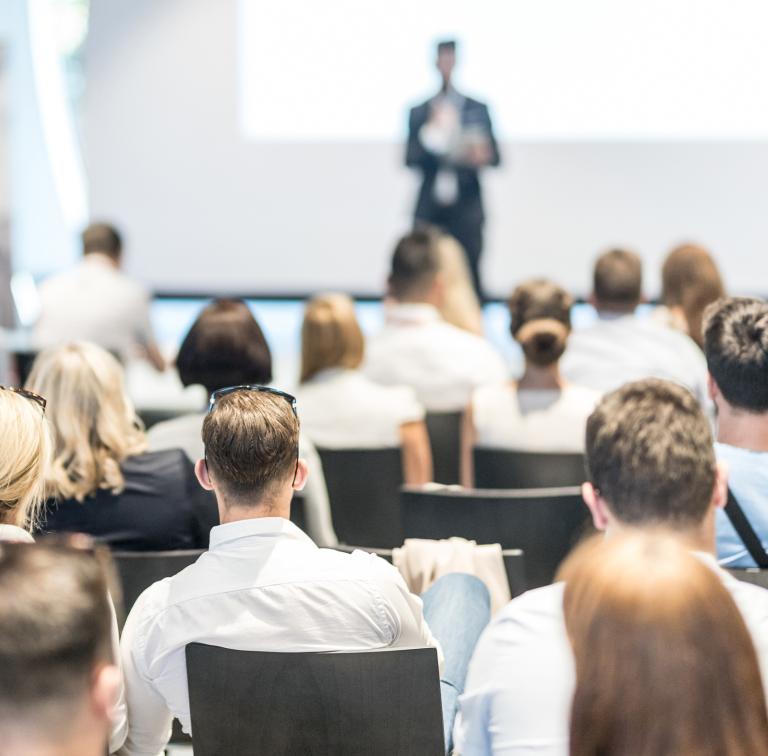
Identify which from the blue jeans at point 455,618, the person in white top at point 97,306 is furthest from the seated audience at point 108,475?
the person in white top at point 97,306

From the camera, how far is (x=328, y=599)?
1.85 meters

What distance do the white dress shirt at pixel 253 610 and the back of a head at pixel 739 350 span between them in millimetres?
1009

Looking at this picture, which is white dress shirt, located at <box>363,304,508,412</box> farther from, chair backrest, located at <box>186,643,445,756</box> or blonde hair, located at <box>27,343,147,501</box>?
chair backrest, located at <box>186,643,445,756</box>

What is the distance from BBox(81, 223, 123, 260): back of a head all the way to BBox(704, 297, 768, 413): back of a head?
3.62m

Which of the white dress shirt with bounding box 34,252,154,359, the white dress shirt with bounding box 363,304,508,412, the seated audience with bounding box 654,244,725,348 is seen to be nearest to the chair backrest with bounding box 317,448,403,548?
the white dress shirt with bounding box 363,304,508,412

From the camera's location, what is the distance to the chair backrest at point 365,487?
11.1ft

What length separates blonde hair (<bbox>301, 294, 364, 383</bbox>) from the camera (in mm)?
3594

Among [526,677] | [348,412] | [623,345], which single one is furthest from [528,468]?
[526,677]

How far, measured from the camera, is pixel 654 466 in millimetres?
1743

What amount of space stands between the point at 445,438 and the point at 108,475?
1.60 m

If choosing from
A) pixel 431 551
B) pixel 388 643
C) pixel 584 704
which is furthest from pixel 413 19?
pixel 584 704

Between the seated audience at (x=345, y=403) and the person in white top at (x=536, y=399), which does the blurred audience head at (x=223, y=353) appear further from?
the person in white top at (x=536, y=399)

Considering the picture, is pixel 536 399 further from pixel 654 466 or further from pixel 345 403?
pixel 654 466

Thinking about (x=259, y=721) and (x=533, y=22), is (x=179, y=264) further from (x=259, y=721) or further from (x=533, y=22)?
(x=259, y=721)
